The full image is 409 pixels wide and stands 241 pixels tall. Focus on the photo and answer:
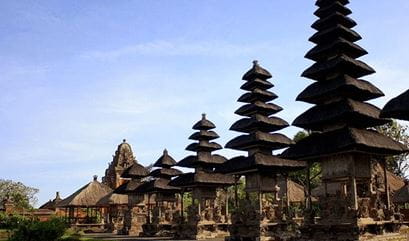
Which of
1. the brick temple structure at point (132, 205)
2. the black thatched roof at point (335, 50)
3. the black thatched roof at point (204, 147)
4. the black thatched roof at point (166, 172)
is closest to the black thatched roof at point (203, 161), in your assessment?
the black thatched roof at point (204, 147)

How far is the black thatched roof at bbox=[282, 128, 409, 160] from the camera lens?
1912 centimetres

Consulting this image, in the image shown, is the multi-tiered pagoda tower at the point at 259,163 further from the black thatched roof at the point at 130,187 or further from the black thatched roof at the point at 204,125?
the black thatched roof at the point at 130,187

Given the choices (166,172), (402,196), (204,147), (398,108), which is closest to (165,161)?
(166,172)

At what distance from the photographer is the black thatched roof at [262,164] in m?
25.5

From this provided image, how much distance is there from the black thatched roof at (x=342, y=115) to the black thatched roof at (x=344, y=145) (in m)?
0.56

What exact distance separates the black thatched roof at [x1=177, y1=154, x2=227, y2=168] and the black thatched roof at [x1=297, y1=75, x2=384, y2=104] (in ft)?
37.5

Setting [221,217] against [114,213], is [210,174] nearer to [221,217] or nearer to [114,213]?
[221,217]

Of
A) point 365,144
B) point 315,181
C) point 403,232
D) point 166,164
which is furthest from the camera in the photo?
point 315,181

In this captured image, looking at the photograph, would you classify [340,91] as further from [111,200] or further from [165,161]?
[111,200]

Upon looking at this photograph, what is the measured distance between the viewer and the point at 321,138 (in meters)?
21.2

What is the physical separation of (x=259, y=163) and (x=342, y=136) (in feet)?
21.6

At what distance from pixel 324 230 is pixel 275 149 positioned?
8.91 m

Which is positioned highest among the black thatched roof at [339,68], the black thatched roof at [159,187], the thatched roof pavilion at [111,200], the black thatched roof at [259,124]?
the black thatched roof at [339,68]

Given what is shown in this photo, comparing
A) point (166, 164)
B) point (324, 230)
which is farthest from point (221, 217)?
point (324, 230)
